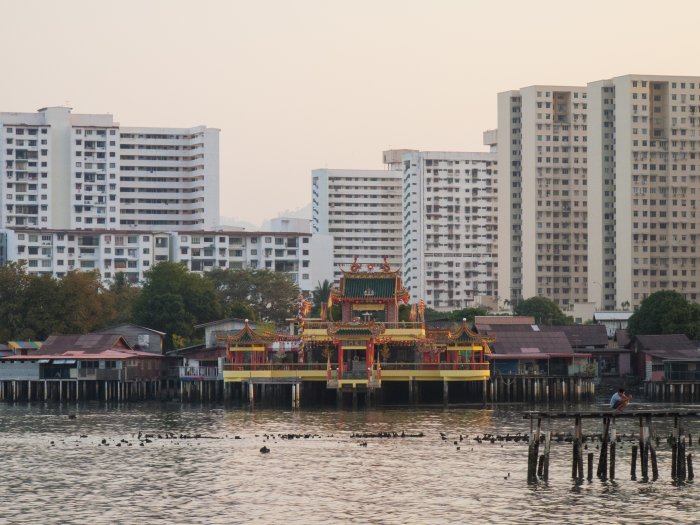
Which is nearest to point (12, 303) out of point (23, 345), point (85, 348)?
point (23, 345)

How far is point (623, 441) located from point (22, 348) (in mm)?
71996

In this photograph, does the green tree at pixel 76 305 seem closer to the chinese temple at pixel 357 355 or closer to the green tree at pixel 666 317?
the chinese temple at pixel 357 355

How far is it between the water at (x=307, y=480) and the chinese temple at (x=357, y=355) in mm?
17743

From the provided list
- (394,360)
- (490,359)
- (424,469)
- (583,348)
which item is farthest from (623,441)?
(583,348)

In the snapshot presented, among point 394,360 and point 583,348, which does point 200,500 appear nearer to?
point 394,360

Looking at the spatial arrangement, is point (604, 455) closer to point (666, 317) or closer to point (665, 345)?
point (665, 345)

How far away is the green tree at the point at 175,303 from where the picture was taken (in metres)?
157

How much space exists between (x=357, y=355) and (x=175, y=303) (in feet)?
134

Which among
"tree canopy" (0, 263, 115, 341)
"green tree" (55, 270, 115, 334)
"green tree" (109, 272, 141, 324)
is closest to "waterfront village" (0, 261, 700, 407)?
"tree canopy" (0, 263, 115, 341)

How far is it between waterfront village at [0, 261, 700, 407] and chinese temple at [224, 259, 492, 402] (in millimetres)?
102

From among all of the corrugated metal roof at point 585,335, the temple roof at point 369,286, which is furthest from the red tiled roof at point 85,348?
the corrugated metal roof at point 585,335

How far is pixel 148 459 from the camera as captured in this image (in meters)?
78.7

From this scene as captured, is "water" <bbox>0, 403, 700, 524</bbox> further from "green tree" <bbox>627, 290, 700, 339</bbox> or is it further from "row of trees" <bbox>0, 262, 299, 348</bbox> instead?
"green tree" <bbox>627, 290, 700, 339</bbox>

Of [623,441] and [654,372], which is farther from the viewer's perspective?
[654,372]
